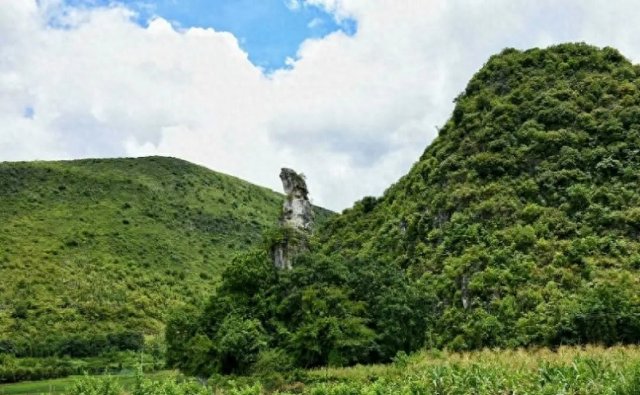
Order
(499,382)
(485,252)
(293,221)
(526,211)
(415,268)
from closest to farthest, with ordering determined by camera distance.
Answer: (499,382), (485,252), (293,221), (526,211), (415,268)

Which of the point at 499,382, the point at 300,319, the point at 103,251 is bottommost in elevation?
the point at 499,382

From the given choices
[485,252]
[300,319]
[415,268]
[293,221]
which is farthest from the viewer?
[415,268]

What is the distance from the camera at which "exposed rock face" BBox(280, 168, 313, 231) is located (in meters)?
57.3

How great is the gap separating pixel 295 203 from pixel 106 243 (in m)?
44.9

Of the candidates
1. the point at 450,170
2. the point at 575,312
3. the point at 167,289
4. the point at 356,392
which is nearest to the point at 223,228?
the point at 167,289

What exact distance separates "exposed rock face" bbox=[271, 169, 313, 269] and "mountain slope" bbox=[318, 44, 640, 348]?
4.10 m

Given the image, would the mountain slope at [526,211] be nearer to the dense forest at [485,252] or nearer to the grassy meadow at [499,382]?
the dense forest at [485,252]

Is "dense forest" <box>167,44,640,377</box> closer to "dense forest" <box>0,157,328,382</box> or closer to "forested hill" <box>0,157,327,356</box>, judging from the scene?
"dense forest" <box>0,157,328,382</box>

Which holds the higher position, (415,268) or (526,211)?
(526,211)

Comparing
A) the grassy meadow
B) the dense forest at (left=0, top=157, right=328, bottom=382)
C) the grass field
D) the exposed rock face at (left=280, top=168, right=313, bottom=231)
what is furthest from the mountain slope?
the dense forest at (left=0, top=157, right=328, bottom=382)

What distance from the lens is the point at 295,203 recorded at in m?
57.5

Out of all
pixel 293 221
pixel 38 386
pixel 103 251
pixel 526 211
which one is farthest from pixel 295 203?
pixel 103 251

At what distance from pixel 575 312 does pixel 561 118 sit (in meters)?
30.9

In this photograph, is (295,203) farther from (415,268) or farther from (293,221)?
(415,268)
